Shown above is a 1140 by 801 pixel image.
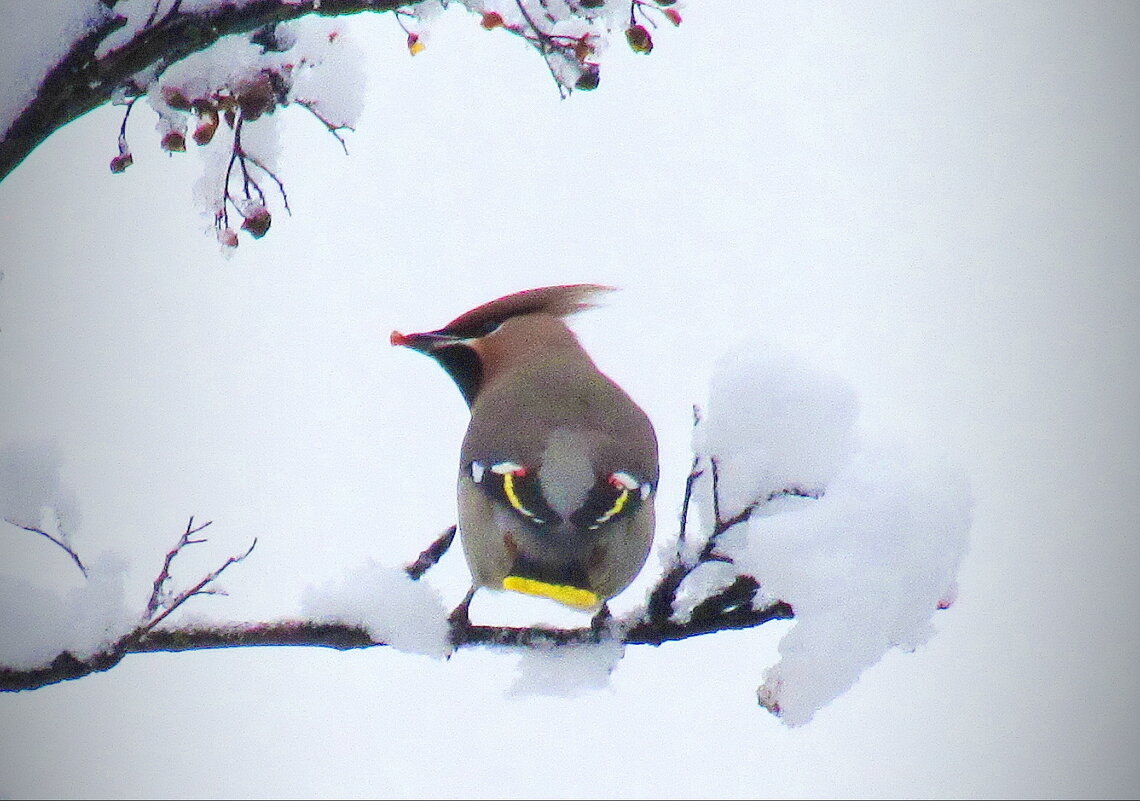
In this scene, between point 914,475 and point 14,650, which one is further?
point 914,475

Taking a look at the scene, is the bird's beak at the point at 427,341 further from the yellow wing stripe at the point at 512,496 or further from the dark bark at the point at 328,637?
the dark bark at the point at 328,637

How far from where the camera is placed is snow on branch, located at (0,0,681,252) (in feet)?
5.42

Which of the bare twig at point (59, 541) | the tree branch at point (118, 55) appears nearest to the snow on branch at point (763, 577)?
the bare twig at point (59, 541)

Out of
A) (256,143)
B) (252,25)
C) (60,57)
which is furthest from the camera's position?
(256,143)

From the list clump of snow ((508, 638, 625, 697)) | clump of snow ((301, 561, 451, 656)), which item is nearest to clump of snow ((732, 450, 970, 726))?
clump of snow ((508, 638, 625, 697))

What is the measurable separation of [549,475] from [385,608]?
75 centimetres

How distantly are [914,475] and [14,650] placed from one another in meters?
1.39

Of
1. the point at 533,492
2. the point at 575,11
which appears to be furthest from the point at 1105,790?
the point at 575,11

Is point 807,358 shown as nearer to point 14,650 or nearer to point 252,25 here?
point 252,25

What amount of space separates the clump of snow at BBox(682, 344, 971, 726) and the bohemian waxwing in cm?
52

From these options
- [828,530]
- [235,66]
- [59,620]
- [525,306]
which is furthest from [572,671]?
[525,306]

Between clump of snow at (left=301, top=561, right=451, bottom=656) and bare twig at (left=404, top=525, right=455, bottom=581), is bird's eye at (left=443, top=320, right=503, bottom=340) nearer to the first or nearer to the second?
bare twig at (left=404, top=525, right=455, bottom=581)

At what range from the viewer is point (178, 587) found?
6.09 feet

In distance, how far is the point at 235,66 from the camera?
204cm
